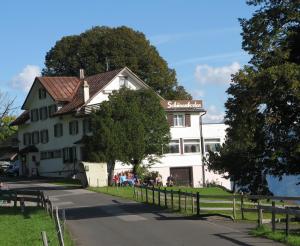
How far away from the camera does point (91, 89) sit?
231 feet

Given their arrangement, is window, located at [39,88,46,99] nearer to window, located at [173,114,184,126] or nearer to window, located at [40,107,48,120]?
window, located at [40,107,48,120]

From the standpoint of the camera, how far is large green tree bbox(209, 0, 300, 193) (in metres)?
26.2

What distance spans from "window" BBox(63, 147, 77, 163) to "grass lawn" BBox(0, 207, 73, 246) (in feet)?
118

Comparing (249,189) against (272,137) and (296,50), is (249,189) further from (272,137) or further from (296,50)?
(296,50)

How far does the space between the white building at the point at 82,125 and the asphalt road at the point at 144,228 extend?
34.3 metres

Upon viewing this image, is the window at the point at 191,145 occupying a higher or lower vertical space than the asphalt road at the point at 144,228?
higher

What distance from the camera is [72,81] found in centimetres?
7506

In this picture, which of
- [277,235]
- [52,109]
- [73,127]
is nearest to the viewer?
[277,235]

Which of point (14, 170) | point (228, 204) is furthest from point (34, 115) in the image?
point (228, 204)

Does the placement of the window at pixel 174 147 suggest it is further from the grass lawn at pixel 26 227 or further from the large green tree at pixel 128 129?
the grass lawn at pixel 26 227

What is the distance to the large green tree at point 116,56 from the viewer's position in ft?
278

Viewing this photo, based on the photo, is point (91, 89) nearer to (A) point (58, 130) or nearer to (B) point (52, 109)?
(B) point (52, 109)

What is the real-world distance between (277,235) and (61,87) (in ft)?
187

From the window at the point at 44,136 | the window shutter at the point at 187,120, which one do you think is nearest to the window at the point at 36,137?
the window at the point at 44,136
